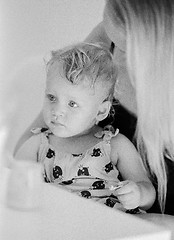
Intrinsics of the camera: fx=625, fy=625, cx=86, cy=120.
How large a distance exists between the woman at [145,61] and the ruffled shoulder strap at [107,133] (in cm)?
6

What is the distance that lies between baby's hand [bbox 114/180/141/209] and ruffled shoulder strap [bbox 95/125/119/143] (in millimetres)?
120

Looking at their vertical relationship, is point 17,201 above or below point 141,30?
below

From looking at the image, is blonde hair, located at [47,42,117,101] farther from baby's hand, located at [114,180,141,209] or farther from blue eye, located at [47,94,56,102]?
baby's hand, located at [114,180,141,209]

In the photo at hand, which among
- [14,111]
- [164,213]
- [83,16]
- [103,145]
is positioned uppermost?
[83,16]

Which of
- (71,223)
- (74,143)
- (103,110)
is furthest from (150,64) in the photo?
(71,223)

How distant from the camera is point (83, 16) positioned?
148cm

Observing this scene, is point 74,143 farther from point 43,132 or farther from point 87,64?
point 87,64

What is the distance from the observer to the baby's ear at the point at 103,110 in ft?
4.90

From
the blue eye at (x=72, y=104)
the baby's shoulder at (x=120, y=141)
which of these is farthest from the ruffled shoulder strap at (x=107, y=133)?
the blue eye at (x=72, y=104)

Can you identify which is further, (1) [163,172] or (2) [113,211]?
(1) [163,172]

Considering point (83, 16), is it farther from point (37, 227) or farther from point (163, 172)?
point (37, 227)

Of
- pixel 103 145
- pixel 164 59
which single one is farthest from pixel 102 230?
pixel 164 59

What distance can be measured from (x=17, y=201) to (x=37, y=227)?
10cm

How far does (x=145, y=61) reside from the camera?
4.88 feet
